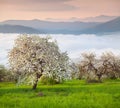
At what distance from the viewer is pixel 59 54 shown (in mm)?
34750

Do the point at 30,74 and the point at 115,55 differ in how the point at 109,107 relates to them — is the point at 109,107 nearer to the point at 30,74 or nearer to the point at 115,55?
the point at 30,74

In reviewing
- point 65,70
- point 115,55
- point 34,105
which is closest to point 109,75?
point 115,55

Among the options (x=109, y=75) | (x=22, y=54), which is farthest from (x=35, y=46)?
(x=109, y=75)

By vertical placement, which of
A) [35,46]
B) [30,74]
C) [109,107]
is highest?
[35,46]

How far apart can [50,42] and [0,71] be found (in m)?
32.7

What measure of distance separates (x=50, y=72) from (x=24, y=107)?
1466 centimetres

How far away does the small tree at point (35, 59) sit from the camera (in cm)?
3294

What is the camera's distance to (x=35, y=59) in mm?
33000

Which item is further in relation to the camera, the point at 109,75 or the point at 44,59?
the point at 109,75

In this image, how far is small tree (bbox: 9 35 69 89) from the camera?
32938 mm

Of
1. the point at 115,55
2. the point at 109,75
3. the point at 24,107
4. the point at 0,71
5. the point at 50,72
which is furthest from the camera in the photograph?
the point at 0,71

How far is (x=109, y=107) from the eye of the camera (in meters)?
18.4

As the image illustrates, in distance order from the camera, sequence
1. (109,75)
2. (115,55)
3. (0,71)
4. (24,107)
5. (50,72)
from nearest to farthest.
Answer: (24,107)
(50,72)
(109,75)
(115,55)
(0,71)

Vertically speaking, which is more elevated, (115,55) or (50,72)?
(115,55)
